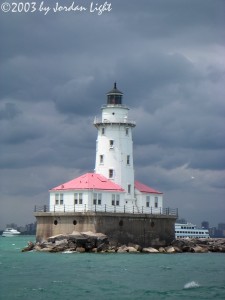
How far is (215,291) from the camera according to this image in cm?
3738

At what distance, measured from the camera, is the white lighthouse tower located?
71.0 meters

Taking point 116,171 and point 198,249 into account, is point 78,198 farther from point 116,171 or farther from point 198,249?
point 198,249

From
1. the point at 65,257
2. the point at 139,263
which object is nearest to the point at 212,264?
the point at 139,263

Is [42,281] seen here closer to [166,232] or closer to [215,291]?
[215,291]

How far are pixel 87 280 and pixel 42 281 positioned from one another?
2.47 meters

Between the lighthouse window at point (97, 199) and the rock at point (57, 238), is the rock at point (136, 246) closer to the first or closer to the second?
the lighthouse window at point (97, 199)

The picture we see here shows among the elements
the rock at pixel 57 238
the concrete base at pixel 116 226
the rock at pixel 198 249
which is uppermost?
the concrete base at pixel 116 226

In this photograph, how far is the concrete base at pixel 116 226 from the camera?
64.6 m

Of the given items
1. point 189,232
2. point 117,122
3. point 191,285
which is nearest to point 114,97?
point 117,122

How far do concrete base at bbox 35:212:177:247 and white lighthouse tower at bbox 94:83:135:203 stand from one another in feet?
13.9

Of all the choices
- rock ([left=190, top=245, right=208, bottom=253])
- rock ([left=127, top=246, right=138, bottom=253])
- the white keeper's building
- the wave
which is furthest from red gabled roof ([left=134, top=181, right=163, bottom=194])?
the wave

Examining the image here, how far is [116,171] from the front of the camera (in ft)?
233

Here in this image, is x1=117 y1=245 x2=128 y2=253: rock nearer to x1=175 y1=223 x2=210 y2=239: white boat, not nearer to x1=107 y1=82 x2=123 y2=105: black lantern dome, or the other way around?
x1=107 y1=82 x2=123 y2=105: black lantern dome

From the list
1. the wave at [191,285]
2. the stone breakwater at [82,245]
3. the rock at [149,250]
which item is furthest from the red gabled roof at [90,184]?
the wave at [191,285]
